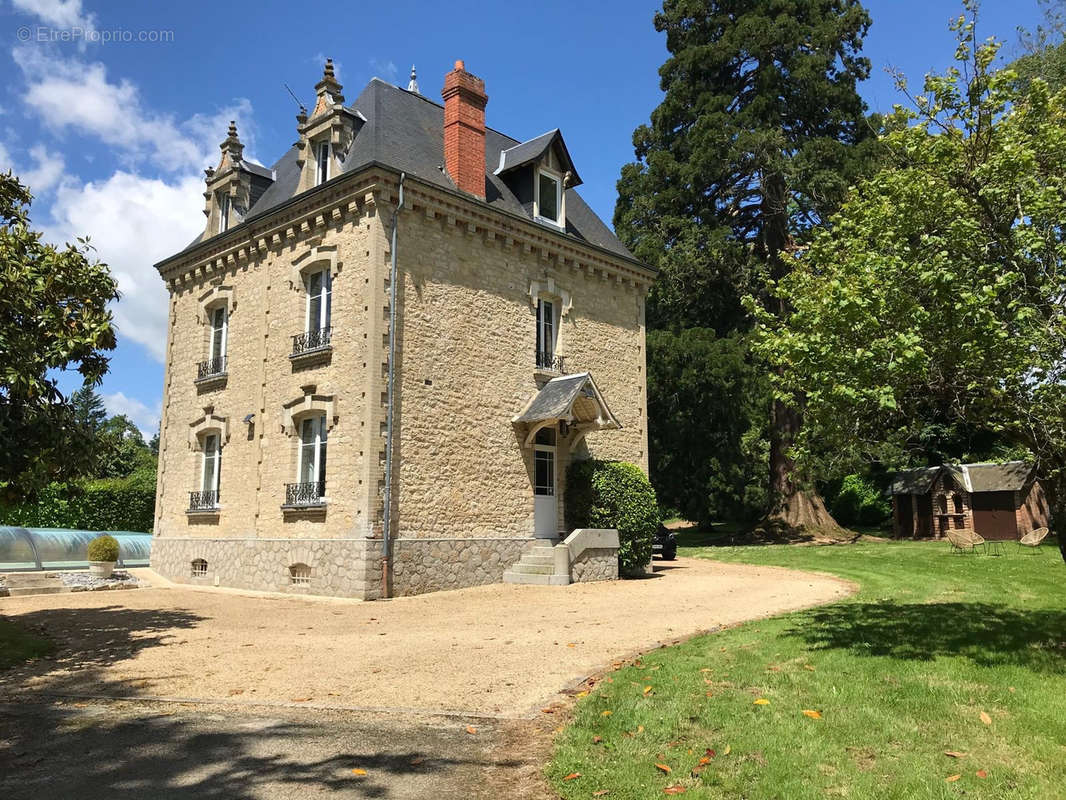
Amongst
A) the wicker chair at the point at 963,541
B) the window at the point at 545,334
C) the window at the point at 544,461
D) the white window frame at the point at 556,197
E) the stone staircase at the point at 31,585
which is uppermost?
the white window frame at the point at 556,197

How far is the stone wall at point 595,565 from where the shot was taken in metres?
15.8

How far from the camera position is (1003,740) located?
515 cm

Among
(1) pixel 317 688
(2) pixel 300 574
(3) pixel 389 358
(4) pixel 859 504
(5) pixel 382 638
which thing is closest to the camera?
(1) pixel 317 688

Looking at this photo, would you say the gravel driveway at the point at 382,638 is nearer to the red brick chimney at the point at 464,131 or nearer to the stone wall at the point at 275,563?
the stone wall at the point at 275,563

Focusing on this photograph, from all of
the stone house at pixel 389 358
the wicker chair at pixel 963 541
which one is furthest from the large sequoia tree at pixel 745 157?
the stone house at pixel 389 358

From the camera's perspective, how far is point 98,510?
28.5m

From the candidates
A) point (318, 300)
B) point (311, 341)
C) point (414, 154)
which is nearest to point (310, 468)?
point (311, 341)

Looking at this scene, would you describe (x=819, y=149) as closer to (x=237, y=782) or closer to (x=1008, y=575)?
(x=1008, y=575)

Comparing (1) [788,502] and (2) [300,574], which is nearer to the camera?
(2) [300,574]

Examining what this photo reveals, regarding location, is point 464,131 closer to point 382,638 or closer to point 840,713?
point 382,638

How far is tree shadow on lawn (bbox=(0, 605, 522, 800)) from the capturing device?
4566 mm

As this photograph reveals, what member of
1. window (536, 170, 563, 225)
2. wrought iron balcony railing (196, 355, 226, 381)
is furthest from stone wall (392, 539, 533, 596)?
window (536, 170, 563, 225)

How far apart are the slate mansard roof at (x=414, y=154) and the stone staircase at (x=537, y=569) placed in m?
7.41

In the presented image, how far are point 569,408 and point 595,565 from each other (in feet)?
10.8
